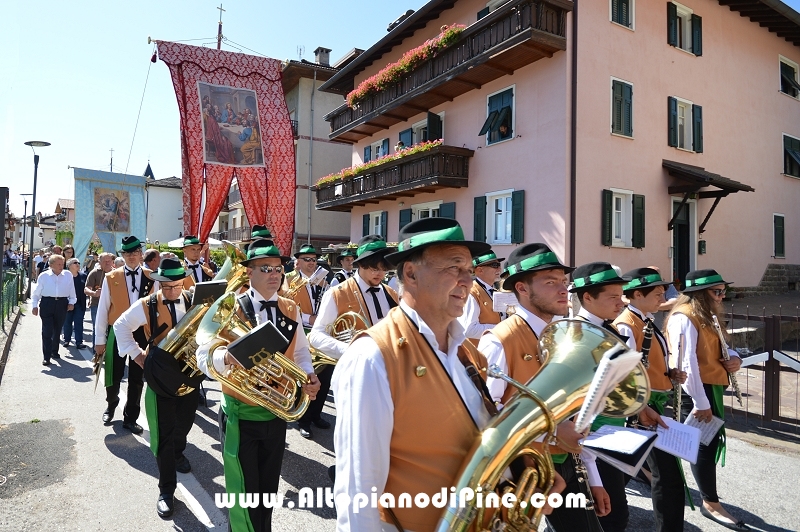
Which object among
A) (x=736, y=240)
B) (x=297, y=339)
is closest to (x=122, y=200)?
(x=297, y=339)

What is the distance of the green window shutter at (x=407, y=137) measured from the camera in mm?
20641

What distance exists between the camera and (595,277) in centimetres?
352

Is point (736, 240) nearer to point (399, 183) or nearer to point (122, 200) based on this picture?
point (399, 183)

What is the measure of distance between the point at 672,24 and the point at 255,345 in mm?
18426

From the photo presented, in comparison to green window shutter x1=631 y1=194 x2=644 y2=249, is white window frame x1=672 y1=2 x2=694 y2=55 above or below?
above

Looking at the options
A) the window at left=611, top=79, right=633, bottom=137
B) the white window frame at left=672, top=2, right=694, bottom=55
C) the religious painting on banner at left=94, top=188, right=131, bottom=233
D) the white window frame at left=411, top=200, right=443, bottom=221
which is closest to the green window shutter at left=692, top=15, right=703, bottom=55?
the white window frame at left=672, top=2, right=694, bottom=55

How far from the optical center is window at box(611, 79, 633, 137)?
15.0 meters

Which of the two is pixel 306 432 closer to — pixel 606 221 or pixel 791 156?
pixel 606 221

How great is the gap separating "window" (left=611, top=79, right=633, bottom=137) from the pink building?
1.8 inches

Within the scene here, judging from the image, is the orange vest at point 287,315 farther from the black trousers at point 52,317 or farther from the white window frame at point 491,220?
the white window frame at point 491,220

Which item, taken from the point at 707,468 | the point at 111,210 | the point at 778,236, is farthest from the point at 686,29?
the point at 111,210

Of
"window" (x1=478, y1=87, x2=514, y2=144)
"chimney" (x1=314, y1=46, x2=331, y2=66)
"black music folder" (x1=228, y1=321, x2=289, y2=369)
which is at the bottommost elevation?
"black music folder" (x1=228, y1=321, x2=289, y2=369)

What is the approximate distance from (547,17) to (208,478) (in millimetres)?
13815

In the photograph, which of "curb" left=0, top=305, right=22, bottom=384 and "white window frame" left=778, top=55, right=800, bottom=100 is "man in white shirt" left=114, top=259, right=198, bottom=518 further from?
"white window frame" left=778, top=55, right=800, bottom=100
